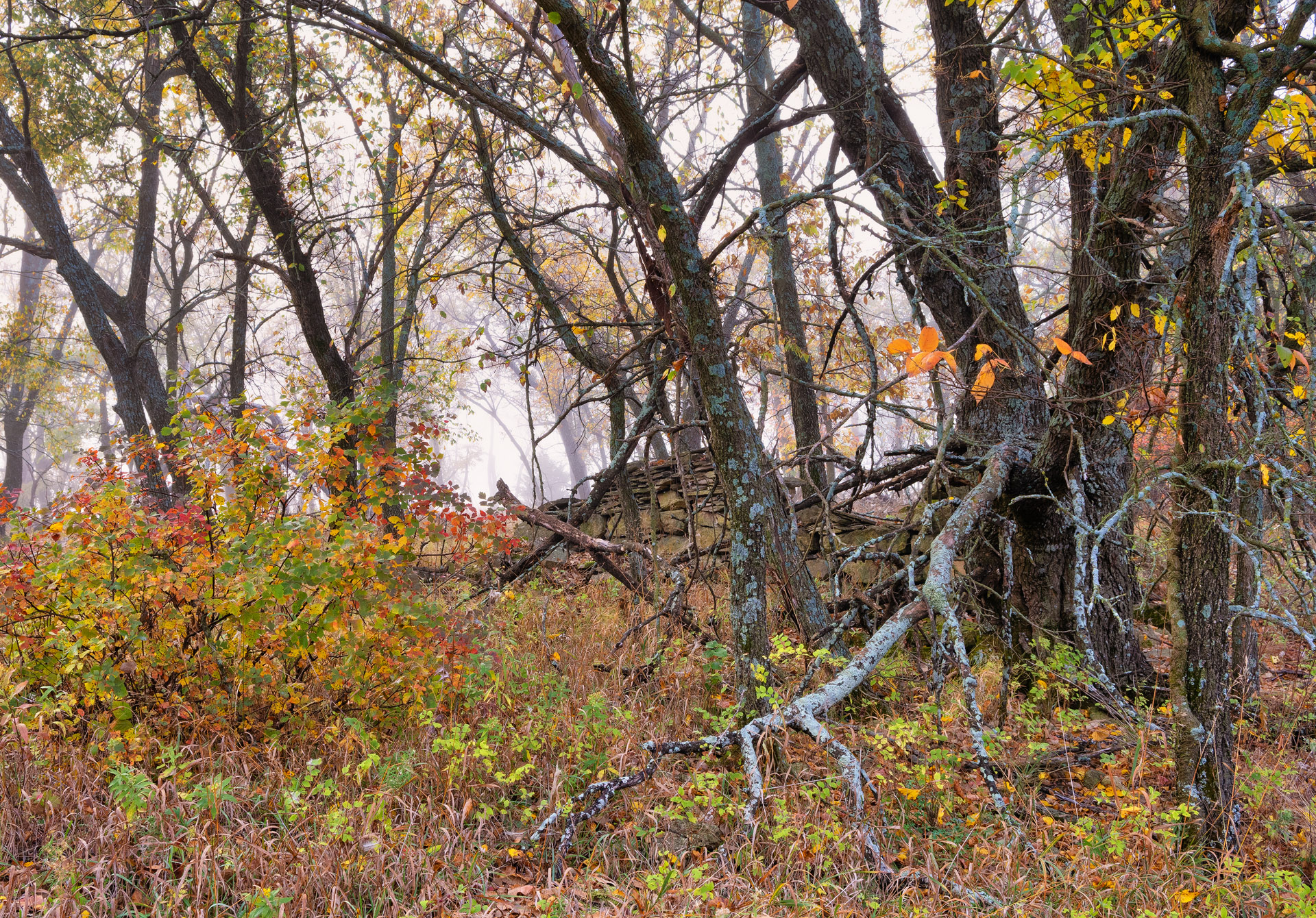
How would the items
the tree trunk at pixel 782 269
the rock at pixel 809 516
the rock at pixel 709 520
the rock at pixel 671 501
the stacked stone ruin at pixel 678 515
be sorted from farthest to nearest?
the rock at pixel 671 501, the rock at pixel 709 520, the tree trunk at pixel 782 269, the rock at pixel 809 516, the stacked stone ruin at pixel 678 515

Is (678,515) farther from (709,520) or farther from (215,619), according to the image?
(215,619)

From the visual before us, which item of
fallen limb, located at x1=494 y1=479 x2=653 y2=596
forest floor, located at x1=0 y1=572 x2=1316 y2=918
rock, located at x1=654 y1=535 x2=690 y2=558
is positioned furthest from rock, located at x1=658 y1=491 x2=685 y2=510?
forest floor, located at x1=0 y1=572 x2=1316 y2=918

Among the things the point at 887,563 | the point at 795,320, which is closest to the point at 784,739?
the point at 887,563

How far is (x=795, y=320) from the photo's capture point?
7.59m

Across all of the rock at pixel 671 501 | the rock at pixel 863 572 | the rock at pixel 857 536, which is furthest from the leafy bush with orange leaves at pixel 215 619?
the rock at pixel 671 501

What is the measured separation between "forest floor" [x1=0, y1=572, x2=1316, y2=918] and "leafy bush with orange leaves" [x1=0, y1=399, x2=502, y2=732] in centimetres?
19

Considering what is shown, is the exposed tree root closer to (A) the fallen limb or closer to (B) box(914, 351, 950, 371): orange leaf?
(B) box(914, 351, 950, 371): orange leaf

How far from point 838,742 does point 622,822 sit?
103cm

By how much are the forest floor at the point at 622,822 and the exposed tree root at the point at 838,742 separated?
125mm

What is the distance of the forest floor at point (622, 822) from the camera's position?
2461mm

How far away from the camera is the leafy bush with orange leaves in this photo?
3309mm

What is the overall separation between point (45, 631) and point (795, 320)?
654cm

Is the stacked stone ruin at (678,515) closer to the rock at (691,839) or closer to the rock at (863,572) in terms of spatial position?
the rock at (863,572)

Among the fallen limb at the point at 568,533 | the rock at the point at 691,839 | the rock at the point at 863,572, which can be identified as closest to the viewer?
the rock at the point at 691,839
